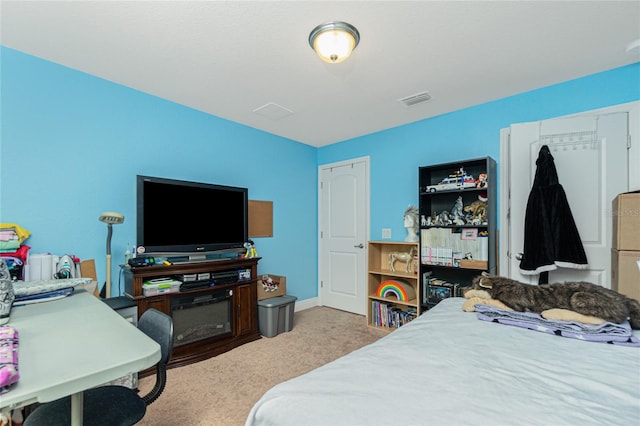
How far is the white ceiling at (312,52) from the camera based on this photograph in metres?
1.71

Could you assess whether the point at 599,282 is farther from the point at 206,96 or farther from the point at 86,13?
the point at 86,13

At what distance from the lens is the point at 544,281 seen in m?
2.39

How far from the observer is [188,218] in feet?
9.16

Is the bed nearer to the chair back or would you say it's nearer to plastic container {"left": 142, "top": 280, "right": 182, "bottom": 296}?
the chair back

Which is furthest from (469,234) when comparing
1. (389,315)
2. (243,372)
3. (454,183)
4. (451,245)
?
(243,372)

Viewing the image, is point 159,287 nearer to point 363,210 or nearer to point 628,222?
point 363,210

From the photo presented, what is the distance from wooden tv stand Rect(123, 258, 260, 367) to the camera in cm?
237

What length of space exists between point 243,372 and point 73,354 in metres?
1.72

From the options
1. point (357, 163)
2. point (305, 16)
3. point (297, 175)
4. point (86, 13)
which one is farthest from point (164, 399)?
point (357, 163)

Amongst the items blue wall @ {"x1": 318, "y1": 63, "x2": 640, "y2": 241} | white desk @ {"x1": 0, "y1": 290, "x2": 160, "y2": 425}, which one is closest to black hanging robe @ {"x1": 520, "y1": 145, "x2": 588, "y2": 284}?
blue wall @ {"x1": 318, "y1": 63, "x2": 640, "y2": 241}

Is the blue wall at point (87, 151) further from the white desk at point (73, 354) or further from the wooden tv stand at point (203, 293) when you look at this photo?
the white desk at point (73, 354)

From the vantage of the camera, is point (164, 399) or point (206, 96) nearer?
point (164, 399)

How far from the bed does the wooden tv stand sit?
6.40ft

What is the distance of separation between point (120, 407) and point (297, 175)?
339 centimetres
